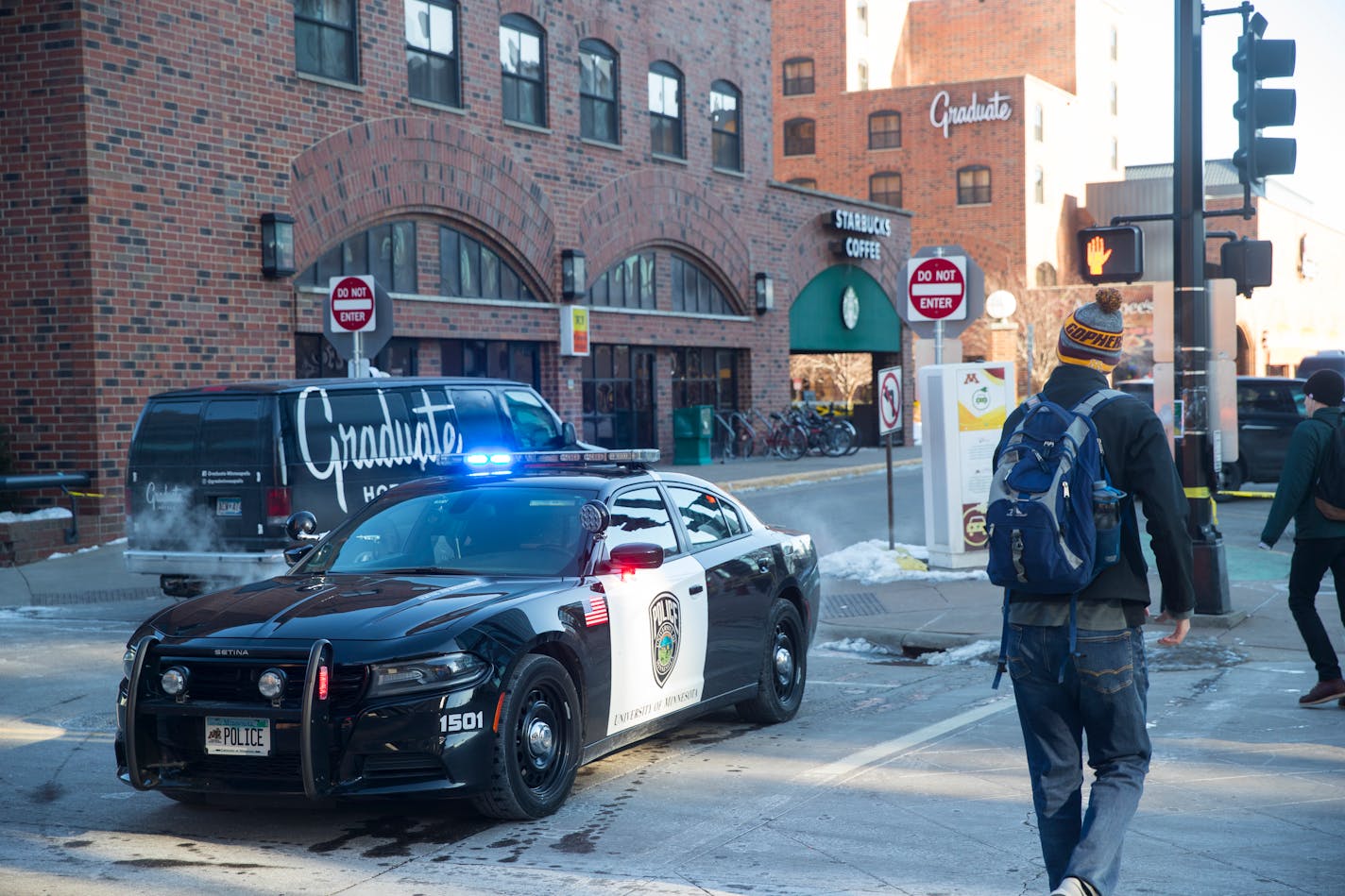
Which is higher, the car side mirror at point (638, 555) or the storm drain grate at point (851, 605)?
the car side mirror at point (638, 555)

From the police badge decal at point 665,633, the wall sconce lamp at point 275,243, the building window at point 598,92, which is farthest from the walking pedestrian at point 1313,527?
the building window at point 598,92

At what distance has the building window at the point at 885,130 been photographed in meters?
60.9

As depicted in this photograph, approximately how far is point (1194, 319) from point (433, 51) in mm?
15597

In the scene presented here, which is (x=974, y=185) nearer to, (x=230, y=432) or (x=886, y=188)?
(x=886, y=188)

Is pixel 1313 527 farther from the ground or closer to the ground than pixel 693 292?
closer to the ground

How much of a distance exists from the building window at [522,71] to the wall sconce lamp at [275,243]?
20.7 feet

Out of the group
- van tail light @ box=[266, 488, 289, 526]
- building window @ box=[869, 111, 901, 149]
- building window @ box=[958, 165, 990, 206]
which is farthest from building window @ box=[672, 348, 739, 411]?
building window @ box=[869, 111, 901, 149]

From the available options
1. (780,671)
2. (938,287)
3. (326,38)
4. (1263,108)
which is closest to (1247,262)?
(1263,108)

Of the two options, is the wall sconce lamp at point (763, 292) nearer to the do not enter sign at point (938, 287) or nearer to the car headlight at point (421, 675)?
the do not enter sign at point (938, 287)

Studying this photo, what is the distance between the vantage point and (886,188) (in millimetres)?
61375

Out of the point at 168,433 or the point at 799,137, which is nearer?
the point at 168,433

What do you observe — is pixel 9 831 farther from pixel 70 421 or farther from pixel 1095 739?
pixel 70 421

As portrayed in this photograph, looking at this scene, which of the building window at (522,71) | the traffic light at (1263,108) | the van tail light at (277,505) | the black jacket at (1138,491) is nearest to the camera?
the black jacket at (1138,491)

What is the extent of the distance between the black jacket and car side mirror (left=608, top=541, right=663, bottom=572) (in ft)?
7.47
